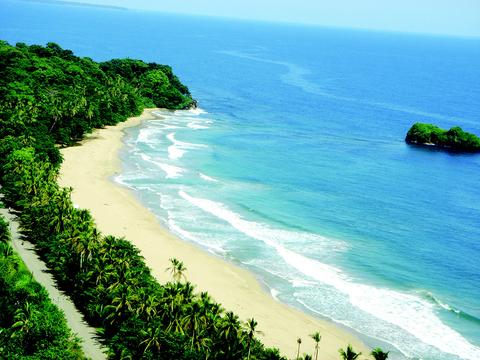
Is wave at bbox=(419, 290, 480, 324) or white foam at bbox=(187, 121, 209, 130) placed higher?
white foam at bbox=(187, 121, 209, 130)

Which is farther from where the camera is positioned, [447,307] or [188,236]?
[188,236]

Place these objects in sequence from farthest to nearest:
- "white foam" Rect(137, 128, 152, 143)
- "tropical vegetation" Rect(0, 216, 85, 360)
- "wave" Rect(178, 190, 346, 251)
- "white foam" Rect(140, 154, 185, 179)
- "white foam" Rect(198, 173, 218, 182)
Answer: "white foam" Rect(137, 128, 152, 143) → "white foam" Rect(140, 154, 185, 179) → "white foam" Rect(198, 173, 218, 182) → "wave" Rect(178, 190, 346, 251) → "tropical vegetation" Rect(0, 216, 85, 360)

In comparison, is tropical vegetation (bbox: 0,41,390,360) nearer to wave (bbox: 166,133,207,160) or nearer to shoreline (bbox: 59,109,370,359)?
shoreline (bbox: 59,109,370,359)

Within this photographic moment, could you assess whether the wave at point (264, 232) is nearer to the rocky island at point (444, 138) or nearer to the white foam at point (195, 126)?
the white foam at point (195, 126)

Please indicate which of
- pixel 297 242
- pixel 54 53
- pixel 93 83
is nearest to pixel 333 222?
pixel 297 242

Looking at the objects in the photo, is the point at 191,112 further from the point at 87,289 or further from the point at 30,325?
the point at 30,325

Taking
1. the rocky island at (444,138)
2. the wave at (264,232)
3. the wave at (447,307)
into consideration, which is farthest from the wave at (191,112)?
the wave at (447,307)

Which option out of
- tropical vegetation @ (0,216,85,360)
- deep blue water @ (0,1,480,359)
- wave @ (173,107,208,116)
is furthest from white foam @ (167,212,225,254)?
wave @ (173,107,208,116)

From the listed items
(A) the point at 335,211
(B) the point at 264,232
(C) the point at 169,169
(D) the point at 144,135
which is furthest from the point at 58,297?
(D) the point at 144,135
